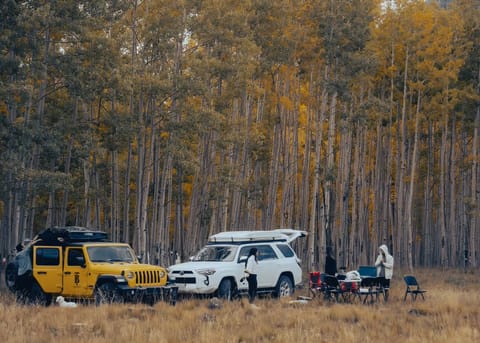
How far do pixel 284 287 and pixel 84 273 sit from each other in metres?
6.08

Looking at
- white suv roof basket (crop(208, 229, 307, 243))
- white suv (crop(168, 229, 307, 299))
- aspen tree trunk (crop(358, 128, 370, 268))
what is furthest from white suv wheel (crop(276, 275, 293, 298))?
aspen tree trunk (crop(358, 128, 370, 268))

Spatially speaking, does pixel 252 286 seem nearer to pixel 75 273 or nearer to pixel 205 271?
pixel 205 271

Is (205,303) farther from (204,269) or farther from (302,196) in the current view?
(302,196)

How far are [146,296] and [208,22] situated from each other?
14.3 metres

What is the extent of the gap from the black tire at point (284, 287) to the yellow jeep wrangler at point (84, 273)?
368 cm

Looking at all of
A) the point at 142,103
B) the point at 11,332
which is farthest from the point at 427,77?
the point at 11,332

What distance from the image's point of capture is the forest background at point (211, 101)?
27.4 metres

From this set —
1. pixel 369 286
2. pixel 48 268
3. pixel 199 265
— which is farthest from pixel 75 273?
pixel 369 286

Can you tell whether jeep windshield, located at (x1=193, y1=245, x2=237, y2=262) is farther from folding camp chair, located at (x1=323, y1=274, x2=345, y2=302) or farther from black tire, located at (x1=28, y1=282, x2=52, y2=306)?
black tire, located at (x1=28, y1=282, x2=52, y2=306)

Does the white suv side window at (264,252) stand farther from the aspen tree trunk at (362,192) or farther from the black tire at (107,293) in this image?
the aspen tree trunk at (362,192)

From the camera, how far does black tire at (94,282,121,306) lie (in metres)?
20.4

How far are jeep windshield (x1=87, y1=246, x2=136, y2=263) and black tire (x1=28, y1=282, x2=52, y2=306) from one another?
1.58 meters

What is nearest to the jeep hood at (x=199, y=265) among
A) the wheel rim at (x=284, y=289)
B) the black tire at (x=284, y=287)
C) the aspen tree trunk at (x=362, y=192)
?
the black tire at (x=284, y=287)

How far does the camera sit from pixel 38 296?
70.3 feet
